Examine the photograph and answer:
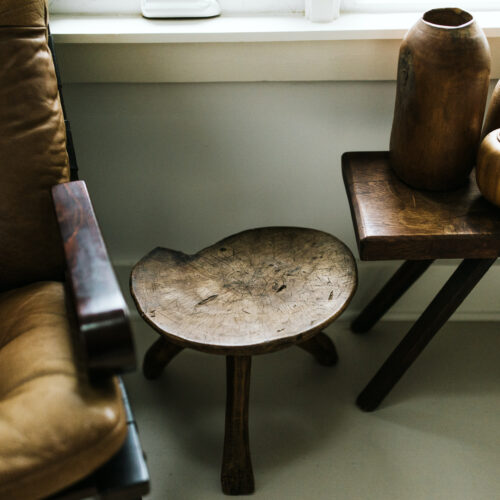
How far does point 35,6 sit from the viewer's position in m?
0.92

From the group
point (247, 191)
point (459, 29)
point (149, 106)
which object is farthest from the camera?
point (247, 191)

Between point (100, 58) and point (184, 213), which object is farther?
point (184, 213)

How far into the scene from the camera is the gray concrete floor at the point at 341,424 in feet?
3.77

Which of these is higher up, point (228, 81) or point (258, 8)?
point (258, 8)

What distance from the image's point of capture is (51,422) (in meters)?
0.70

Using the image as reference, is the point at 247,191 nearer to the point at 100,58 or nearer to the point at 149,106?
the point at 149,106

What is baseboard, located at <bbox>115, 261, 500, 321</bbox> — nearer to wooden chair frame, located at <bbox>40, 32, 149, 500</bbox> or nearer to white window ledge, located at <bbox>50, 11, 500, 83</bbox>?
white window ledge, located at <bbox>50, 11, 500, 83</bbox>

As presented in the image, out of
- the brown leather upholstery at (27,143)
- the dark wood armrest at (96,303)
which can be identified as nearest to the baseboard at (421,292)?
the brown leather upholstery at (27,143)

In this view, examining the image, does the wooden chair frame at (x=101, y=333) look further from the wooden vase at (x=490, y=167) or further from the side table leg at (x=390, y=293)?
the side table leg at (x=390, y=293)

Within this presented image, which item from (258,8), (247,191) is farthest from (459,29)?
(247,191)

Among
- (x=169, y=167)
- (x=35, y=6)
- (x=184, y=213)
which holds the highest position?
(x=35, y=6)

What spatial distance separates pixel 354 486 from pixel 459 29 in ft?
2.73

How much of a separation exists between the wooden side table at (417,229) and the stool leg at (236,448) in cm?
31

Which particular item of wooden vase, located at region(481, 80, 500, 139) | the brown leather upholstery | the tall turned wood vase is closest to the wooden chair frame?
the brown leather upholstery
